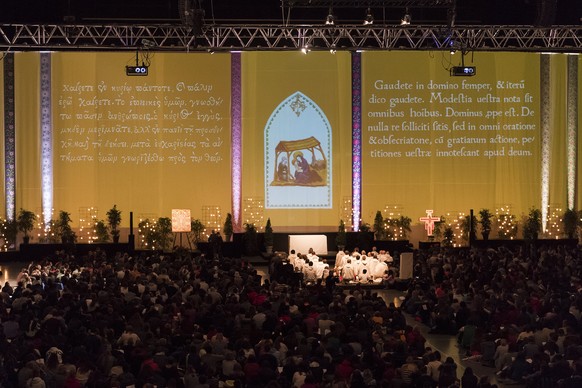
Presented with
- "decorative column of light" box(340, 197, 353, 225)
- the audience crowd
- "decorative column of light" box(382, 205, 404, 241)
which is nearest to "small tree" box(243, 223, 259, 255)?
"decorative column of light" box(340, 197, 353, 225)

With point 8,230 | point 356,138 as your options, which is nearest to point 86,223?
point 8,230

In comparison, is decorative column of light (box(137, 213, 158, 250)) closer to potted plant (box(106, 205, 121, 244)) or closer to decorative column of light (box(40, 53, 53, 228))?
potted plant (box(106, 205, 121, 244))

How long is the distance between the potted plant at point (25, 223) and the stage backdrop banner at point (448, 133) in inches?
372

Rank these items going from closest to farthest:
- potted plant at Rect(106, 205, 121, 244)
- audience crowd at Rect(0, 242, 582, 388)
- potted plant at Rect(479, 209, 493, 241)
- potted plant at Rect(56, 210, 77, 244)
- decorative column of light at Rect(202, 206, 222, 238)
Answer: audience crowd at Rect(0, 242, 582, 388)
potted plant at Rect(56, 210, 77, 244)
potted plant at Rect(106, 205, 121, 244)
potted plant at Rect(479, 209, 493, 241)
decorative column of light at Rect(202, 206, 222, 238)

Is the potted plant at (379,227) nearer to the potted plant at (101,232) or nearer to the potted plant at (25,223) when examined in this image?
the potted plant at (101,232)

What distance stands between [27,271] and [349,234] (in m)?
10.4

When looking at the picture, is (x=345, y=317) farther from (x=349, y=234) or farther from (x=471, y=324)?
(x=349, y=234)

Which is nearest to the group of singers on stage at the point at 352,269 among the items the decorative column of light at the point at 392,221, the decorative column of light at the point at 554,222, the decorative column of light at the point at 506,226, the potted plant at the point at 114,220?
the decorative column of light at the point at 392,221

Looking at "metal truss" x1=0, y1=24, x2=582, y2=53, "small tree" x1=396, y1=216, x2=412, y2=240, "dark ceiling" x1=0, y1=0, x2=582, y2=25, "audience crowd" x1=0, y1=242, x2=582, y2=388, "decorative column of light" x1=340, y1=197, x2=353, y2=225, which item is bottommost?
"audience crowd" x1=0, y1=242, x2=582, y2=388

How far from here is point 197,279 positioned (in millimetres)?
19578

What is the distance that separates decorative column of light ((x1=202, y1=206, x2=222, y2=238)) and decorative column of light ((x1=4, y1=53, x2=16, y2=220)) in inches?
210

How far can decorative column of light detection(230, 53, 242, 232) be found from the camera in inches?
1160

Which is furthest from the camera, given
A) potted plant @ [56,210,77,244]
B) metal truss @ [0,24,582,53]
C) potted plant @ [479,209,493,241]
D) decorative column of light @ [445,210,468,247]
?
decorative column of light @ [445,210,468,247]

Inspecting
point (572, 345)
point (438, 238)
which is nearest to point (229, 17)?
point (438, 238)
